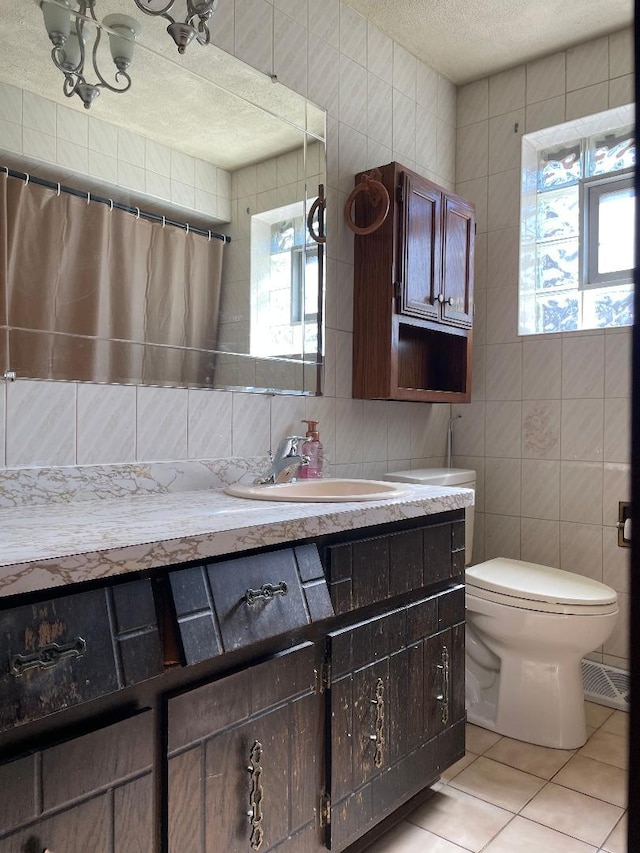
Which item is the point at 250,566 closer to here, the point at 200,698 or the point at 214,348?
the point at 200,698

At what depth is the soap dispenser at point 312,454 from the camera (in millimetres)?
1925

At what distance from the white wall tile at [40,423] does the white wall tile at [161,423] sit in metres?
0.18

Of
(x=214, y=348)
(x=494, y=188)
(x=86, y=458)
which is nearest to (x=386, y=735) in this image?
(x=86, y=458)

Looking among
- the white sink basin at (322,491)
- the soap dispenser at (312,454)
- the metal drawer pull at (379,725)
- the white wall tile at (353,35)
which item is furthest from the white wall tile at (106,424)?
the white wall tile at (353,35)

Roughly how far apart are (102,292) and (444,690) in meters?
1.34

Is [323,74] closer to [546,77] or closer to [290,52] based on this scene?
[290,52]

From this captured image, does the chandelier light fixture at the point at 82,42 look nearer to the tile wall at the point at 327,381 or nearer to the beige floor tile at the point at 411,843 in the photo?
the tile wall at the point at 327,381

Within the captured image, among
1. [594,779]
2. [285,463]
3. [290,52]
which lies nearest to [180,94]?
[290,52]

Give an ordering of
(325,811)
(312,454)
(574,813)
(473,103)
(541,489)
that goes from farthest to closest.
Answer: (473,103) → (541,489) → (312,454) → (574,813) → (325,811)

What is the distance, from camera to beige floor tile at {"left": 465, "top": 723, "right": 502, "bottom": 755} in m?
2.01

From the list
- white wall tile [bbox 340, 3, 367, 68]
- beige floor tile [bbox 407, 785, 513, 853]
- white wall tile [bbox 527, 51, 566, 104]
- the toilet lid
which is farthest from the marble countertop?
white wall tile [bbox 527, 51, 566, 104]

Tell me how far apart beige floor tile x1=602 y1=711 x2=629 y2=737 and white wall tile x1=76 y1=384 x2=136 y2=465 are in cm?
181

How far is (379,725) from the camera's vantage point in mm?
1457

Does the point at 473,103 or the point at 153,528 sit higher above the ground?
the point at 473,103
